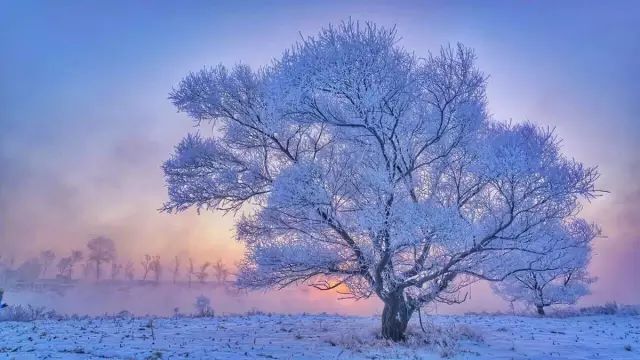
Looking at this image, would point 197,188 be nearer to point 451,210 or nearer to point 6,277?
point 451,210

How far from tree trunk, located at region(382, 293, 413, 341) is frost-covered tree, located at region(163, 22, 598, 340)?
3 cm

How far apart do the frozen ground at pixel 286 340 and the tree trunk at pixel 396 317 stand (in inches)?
17.3

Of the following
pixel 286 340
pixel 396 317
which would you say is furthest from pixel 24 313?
pixel 396 317

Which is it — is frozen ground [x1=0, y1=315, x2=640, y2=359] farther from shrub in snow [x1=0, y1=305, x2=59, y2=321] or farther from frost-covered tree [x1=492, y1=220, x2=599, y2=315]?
frost-covered tree [x1=492, y1=220, x2=599, y2=315]

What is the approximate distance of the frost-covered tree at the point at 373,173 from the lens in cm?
1259

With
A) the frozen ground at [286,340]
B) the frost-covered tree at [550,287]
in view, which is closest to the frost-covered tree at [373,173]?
the frozen ground at [286,340]

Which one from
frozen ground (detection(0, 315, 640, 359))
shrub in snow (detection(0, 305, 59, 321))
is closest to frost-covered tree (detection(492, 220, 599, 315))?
frozen ground (detection(0, 315, 640, 359))

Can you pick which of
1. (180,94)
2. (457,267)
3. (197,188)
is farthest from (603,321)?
(180,94)

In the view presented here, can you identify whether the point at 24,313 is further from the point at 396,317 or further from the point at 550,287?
the point at 550,287

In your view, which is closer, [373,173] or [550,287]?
[373,173]

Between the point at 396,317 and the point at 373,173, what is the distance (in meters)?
4.68

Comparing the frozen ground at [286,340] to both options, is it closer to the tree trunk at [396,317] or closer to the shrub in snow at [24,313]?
the tree trunk at [396,317]

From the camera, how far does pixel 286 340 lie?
1508 cm

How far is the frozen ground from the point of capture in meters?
12.6
